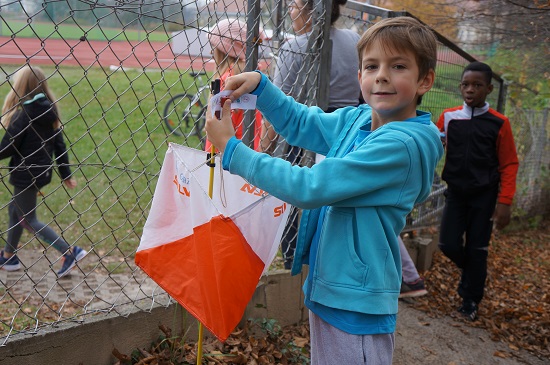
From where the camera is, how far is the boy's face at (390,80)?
2.05 meters

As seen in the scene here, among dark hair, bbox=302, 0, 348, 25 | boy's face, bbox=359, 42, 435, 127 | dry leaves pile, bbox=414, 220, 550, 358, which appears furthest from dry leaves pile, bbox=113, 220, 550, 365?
dark hair, bbox=302, 0, 348, 25

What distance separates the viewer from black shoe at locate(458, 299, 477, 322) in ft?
15.8

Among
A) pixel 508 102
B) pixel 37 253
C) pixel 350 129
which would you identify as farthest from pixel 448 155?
pixel 508 102

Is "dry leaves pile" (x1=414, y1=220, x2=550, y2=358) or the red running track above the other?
the red running track

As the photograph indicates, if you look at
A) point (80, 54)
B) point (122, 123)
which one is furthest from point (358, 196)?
point (80, 54)

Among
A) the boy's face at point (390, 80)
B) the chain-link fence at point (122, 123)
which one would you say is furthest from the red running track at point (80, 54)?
the boy's face at point (390, 80)

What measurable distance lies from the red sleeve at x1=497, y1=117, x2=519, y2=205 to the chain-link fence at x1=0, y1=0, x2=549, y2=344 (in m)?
0.92

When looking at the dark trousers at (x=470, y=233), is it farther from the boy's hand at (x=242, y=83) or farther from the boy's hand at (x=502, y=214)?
the boy's hand at (x=242, y=83)

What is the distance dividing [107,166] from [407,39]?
135 cm

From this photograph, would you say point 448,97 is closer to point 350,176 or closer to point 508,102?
point 508,102

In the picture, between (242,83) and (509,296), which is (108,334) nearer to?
(242,83)

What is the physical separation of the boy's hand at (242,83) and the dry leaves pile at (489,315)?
151 centimetres

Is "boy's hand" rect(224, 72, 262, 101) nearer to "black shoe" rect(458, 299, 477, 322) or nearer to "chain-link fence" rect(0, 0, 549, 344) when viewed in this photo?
"chain-link fence" rect(0, 0, 549, 344)

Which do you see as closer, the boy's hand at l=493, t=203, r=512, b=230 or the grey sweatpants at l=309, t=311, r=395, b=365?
the grey sweatpants at l=309, t=311, r=395, b=365
